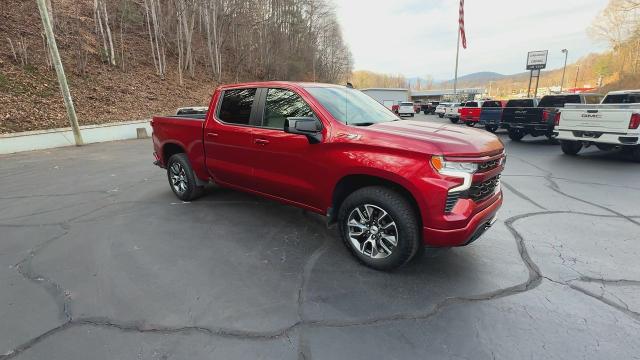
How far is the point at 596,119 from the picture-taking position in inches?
344

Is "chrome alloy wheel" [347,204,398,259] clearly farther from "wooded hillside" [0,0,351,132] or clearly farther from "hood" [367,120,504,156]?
"wooded hillside" [0,0,351,132]

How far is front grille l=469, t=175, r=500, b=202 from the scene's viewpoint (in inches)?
120

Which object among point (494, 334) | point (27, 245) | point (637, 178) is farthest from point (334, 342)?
point (637, 178)

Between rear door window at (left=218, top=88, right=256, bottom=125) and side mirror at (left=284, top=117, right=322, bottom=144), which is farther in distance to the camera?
rear door window at (left=218, top=88, right=256, bottom=125)

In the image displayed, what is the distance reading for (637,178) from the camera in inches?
279

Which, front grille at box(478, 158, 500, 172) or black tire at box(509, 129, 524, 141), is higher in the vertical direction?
front grille at box(478, 158, 500, 172)

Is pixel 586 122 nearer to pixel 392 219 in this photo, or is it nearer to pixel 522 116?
pixel 522 116

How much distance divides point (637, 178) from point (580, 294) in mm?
5984

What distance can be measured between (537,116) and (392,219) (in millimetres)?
12035

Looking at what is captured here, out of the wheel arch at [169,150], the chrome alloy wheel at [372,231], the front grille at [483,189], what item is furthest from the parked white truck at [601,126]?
the wheel arch at [169,150]

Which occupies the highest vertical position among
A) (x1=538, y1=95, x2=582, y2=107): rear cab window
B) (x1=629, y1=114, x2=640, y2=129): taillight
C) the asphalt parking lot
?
(x1=538, y1=95, x2=582, y2=107): rear cab window

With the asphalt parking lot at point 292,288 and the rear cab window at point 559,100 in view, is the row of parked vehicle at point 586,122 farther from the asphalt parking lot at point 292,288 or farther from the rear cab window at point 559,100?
the asphalt parking lot at point 292,288

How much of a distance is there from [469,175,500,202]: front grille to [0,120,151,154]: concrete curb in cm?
1432

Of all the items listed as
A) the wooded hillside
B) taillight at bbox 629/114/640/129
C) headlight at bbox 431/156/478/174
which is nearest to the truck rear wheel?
taillight at bbox 629/114/640/129
